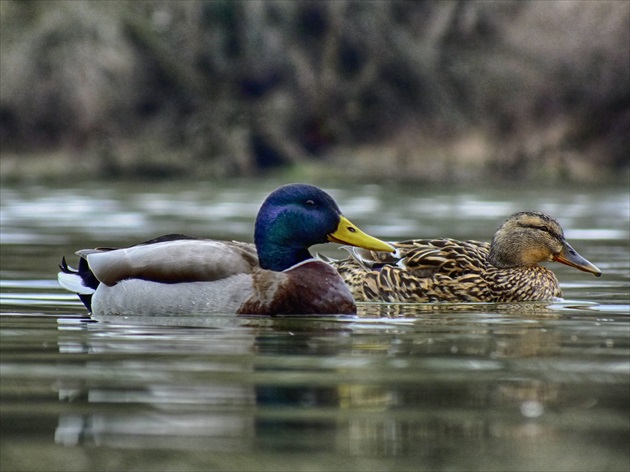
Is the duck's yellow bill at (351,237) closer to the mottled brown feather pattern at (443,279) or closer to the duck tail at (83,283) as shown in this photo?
the mottled brown feather pattern at (443,279)

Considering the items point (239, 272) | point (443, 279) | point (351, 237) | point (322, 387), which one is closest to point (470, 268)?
point (443, 279)

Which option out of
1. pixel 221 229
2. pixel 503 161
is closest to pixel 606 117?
pixel 503 161

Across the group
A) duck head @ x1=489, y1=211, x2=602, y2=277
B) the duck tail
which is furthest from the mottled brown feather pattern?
the duck tail

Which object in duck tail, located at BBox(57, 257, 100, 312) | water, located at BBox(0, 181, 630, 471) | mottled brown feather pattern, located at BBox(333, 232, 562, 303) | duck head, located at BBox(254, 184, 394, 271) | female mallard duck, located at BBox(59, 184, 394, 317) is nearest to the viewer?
water, located at BBox(0, 181, 630, 471)

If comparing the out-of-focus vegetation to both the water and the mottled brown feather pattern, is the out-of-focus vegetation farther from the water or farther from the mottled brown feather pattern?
the mottled brown feather pattern

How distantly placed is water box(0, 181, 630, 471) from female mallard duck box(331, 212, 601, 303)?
0.24 meters

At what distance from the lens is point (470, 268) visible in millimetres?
9195

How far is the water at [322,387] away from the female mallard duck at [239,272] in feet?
0.54

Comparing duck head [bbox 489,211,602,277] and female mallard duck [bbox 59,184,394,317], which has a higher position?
duck head [bbox 489,211,602,277]

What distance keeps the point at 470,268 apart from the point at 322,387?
403 centimetres

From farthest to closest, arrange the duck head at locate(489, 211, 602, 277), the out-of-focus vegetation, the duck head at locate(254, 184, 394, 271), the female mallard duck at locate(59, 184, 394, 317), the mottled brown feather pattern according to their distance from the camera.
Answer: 1. the out-of-focus vegetation
2. the duck head at locate(489, 211, 602, 277)
3. the mottled brown feather pattern
4. the duck head at locate(254, 184, 394, 271)
5. the female mallard duck at locate(59, 184, 394, 317)

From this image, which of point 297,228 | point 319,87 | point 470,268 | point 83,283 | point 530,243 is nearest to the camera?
point 297,228

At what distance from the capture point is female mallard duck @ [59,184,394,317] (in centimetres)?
772

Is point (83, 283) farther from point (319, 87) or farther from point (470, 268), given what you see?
point (319, 87)
